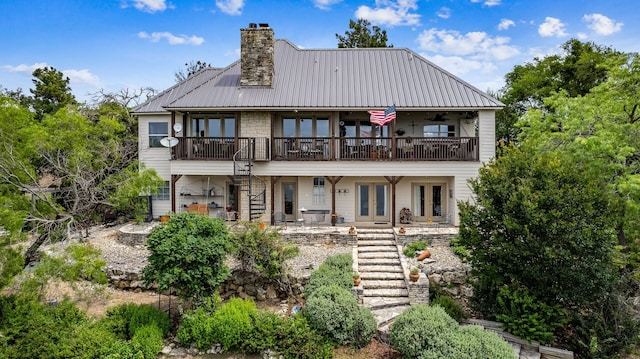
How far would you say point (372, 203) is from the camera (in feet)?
56.0

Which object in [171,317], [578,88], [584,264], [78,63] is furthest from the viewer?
[578,88]

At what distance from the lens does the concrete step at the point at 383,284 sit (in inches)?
436

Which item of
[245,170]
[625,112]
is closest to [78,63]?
[245,170]

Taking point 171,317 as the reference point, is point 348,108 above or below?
above

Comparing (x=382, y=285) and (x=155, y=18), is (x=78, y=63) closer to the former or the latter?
(x=155, y=18)

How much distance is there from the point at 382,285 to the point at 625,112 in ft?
32.2

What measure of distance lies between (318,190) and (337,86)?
5.40m

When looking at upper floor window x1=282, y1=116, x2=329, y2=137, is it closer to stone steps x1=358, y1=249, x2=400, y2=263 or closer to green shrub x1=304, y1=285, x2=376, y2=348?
stone steps x1=358, y1=249, x2=400, y2=263

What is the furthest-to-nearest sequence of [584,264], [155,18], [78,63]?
1. [78,63]
2. [155,18]
3. [584,264]

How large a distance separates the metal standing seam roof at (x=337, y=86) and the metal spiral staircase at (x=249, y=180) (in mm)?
2152

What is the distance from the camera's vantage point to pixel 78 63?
67.6 feet

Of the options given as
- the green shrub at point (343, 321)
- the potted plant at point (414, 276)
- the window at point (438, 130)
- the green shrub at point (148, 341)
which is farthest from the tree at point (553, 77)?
the green shrub at point (148, 341)

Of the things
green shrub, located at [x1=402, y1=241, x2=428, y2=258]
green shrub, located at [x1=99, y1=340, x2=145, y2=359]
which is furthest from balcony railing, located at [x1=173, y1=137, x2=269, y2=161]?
green shrub, located at [x1=99, y1=340, x2=145, y2=359]

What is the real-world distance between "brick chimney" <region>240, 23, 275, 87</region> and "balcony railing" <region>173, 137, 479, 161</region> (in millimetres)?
3328
